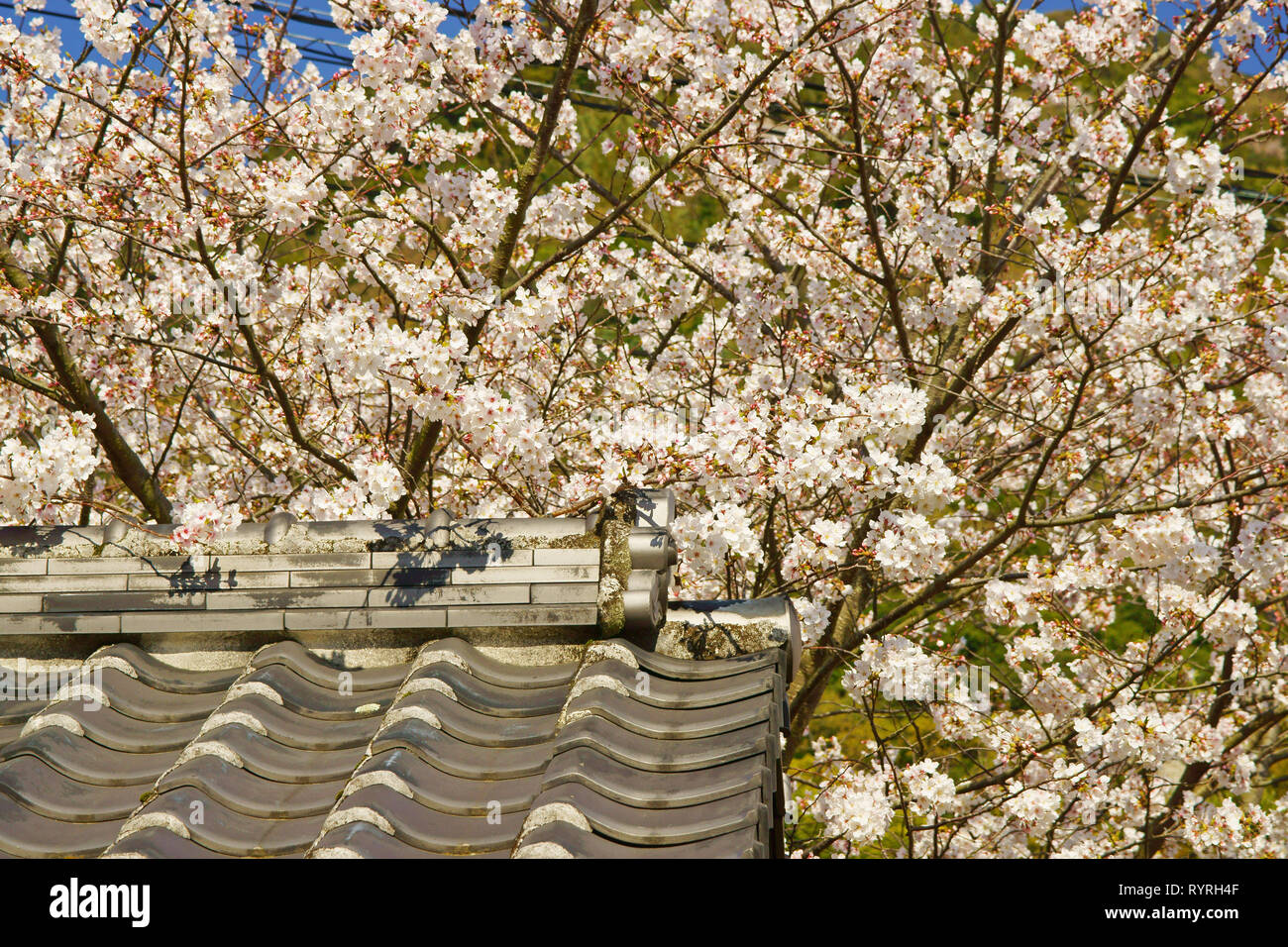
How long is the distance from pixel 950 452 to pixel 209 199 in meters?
5.55

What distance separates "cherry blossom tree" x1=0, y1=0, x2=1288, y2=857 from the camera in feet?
17.2

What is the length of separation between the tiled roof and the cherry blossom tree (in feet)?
1.86

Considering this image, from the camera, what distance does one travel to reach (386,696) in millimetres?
3299

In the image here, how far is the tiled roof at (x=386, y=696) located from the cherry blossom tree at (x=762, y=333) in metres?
0.57

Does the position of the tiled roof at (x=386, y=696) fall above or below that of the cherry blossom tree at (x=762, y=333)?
below

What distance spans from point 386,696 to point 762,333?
18.0 ft

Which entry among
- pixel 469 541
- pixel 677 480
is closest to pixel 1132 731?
pixel 677 480

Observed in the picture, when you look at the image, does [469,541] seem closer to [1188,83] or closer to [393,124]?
[393,124]

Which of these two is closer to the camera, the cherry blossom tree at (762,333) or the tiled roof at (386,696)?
the tiled roof at (386,696)

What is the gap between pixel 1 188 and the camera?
6055 millimetres

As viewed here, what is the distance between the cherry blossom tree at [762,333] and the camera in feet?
17.2

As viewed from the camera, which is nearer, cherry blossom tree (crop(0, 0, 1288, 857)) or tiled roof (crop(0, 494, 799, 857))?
tiled roof (crop(0, 494, 799, 857))

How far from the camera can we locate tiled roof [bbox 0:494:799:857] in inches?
105

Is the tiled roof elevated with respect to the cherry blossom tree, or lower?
lower
